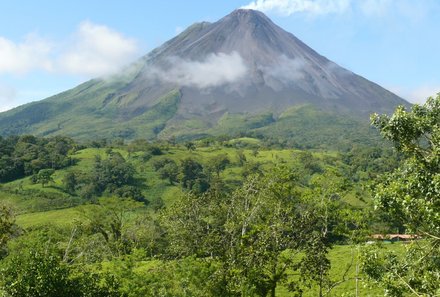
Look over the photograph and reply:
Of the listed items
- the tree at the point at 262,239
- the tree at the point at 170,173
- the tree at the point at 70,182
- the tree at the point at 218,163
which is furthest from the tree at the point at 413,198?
the tree at the point at 218,163

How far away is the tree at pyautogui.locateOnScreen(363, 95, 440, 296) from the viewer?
1158 cm

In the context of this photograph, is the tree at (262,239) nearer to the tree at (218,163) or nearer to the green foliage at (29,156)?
the tree at (218,163)

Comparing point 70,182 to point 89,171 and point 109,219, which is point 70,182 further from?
point 109,219

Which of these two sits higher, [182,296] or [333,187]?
[333,187]

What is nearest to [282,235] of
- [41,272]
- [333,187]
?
[333,187]

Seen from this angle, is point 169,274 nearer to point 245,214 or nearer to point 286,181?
point 245,214

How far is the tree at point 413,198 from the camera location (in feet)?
38.0

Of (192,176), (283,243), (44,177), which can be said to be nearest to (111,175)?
(44,177)

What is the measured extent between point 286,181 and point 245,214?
2736 millimetres

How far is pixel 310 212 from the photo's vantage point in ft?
70.1

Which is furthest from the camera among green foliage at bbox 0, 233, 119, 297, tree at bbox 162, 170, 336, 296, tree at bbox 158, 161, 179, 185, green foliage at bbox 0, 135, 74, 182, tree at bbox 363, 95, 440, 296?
tree at bbox 158, 161, 179, 185

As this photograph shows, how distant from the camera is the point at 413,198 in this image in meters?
11.4

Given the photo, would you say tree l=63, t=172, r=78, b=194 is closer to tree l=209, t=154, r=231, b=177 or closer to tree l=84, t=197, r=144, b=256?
tree l=209, t=154, r=231, b=177

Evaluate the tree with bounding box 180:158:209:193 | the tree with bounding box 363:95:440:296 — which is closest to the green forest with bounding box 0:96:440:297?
the tree with bounding box 363:95:440:296
